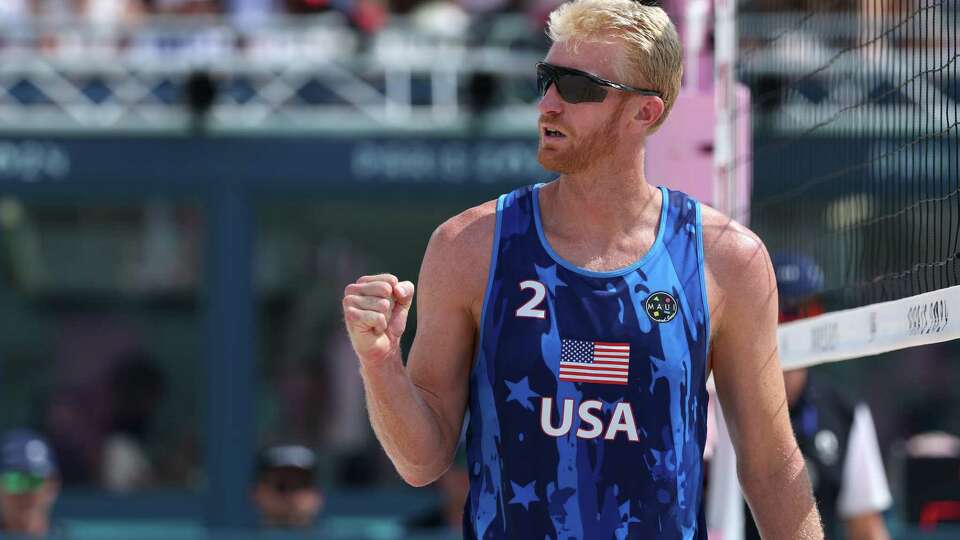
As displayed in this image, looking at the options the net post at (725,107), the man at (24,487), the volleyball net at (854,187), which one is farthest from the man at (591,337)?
the man at (24,487)

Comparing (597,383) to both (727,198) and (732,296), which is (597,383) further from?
(727,198)

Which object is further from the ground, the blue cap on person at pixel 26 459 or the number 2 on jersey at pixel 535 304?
the number 2 on jersey at pixel 535 304

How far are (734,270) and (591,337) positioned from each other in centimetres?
35

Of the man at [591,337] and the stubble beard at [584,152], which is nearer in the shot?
the man at [591,337]

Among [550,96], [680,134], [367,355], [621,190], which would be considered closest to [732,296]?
[621,190]

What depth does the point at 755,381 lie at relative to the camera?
3211mm

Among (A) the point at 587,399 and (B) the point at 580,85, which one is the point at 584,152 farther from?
(A) the point at 587,399

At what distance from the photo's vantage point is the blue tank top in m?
3.06

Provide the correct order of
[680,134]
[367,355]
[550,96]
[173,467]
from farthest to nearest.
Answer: [173,467] → [680,134] → [550,96] → [367,355]

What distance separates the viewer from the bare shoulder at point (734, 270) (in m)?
3.18

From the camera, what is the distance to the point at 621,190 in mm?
3240

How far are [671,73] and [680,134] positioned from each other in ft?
3.95

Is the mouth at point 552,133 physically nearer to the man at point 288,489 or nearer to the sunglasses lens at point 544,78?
the sunglasses lens at point 544,78

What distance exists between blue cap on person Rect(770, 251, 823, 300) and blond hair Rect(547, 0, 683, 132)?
2066mm
